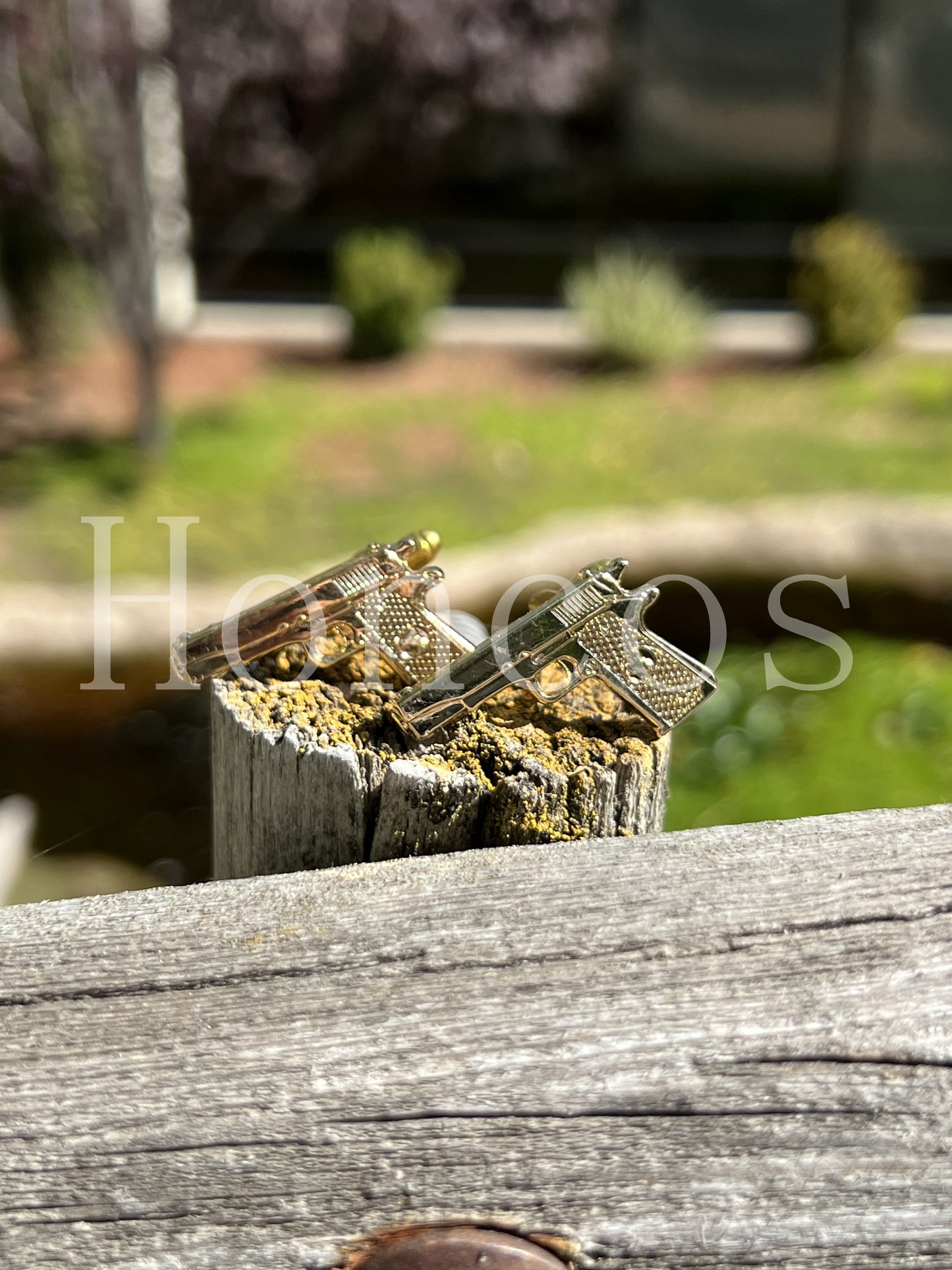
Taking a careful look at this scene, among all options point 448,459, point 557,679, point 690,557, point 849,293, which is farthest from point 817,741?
point 849,293

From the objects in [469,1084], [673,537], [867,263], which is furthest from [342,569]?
[867,263]

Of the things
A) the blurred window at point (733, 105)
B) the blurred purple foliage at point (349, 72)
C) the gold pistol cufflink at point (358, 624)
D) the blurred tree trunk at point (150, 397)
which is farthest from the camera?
the blurred window at point (733, 105)

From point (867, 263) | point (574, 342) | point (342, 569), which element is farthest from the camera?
point (574, 342)

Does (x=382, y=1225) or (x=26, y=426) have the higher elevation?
(x=26, y=426)

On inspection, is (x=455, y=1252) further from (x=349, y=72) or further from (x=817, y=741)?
(x=349, y=72)

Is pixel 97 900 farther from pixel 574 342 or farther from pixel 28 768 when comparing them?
pixel 574 342

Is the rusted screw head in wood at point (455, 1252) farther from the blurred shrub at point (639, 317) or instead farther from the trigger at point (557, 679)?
the blurred shrub at point (639, 317)

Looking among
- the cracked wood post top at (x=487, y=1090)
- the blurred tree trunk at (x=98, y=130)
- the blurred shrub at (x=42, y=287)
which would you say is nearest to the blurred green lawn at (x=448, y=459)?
the blurred tree trunk at (x=98, y=130)

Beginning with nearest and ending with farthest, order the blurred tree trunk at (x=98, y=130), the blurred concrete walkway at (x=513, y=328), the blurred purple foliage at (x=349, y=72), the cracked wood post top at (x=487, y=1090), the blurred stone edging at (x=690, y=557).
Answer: the cracked wood post top at (x=487, y=1090) → the blurred stone edging at (x=690, y=557) → the blurred tree trunk at (x=98, y=130) → the blurred purple foliage at (x=349, y=72) → the blurred concrete walkway at (x=513, y=328)
